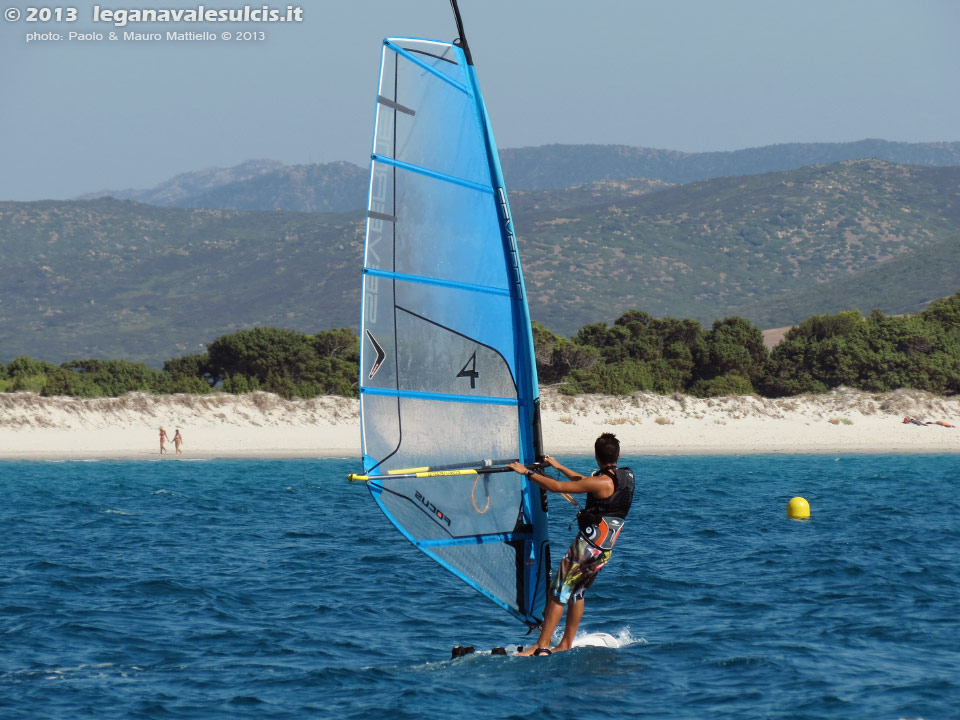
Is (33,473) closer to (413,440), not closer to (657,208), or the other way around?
(413,440)

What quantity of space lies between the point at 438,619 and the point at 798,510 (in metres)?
10.6

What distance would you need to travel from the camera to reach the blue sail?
8.92m

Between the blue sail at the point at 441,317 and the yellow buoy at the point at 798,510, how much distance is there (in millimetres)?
12312

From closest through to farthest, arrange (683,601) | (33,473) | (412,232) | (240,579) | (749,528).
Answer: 1. (412,232)
2. (683,601)
3. (240,579)
4. (749,528)
5. (33,473)

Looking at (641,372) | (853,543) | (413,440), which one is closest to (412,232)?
(413,440)

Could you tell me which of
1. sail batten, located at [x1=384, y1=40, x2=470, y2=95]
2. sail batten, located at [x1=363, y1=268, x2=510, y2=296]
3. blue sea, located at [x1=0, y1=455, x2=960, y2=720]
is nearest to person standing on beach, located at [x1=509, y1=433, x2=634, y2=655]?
blue sea, located at [x1=0, y1=455, x2=960, y2=720]

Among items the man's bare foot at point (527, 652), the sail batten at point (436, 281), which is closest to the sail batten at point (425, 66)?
the sail batten at point (436, 281)

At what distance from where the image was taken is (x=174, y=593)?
43.7 ft

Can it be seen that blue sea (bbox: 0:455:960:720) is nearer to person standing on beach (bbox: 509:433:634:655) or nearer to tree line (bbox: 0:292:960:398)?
person standing on beach (bbox: 509:433:634:655)

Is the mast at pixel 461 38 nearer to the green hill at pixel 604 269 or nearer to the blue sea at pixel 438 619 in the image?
the blue sea at pixel 438 619

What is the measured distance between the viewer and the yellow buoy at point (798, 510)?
20.6 m

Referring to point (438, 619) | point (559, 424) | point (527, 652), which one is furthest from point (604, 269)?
point (527, 652)

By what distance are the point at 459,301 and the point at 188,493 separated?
17.5 m

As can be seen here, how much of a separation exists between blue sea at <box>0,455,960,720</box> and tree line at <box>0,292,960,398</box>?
1723 centimetres
